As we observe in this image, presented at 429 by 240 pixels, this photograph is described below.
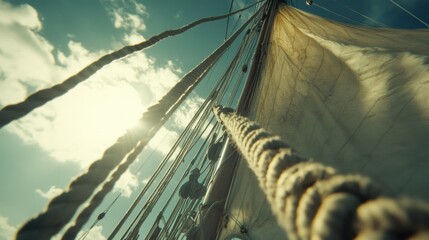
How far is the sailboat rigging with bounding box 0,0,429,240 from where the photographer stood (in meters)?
0.50

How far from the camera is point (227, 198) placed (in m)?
3.54

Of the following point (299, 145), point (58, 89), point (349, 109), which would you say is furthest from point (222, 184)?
point (58, 89)

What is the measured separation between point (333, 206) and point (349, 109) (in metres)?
2.34

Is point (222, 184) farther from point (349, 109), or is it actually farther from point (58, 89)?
point (58, 89)

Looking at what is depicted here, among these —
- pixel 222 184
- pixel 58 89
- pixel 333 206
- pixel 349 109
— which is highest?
pixel 349 109

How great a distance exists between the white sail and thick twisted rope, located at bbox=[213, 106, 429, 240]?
0.53ft

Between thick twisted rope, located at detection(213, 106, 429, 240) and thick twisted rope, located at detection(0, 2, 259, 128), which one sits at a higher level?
Result: thick twisted rope, located at detection(0, 2, 259, 128)

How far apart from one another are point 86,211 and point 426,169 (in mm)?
1728

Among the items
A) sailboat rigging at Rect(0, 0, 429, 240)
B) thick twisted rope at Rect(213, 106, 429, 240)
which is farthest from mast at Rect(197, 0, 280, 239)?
thick twisted rope at Rect(213, 106, 429, 240)

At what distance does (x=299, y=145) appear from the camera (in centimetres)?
307

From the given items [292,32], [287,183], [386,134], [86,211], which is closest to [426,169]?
[386,134]

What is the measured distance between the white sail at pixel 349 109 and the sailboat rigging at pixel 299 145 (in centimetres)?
1

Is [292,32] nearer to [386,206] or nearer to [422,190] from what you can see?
[422,190]

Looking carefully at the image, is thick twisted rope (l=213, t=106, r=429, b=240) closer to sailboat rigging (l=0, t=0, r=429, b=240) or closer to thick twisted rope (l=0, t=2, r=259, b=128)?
sailboat rigging (l=0, t=0, r=429, b=240)
